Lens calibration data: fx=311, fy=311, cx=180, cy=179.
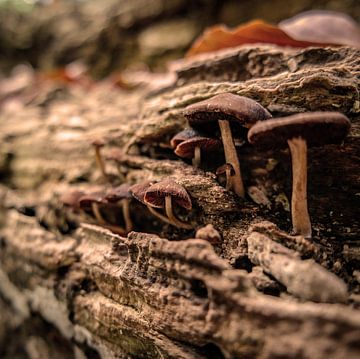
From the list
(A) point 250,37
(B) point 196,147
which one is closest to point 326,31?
(A) point 250,37

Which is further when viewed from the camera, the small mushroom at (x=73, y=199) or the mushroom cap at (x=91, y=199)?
the small mushroom at (x=73, y=199)

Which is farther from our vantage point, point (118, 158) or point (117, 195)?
point (118, 158)

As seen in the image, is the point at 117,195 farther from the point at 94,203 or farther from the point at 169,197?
the point at 169,197

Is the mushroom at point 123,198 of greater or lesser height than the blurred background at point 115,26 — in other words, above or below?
below

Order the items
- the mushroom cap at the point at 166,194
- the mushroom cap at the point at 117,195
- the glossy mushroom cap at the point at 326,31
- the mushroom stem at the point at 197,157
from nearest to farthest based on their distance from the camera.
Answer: the mushroom cap at the point at 166,194, the mushroom stem at the point at 197,157, the mushroom cap at the point at 117,195, the glossy mushroom cap at the point at 326,31

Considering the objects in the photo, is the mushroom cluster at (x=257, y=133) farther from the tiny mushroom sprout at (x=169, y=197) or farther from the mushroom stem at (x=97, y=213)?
the mushroom stem at (x=97, y=213)

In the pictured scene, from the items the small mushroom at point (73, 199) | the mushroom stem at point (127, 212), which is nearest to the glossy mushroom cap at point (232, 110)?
the mushroom stem at point (127, 212)

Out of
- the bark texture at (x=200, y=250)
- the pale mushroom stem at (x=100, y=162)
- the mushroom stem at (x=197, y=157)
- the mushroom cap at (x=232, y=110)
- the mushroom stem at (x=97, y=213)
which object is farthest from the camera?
the pale mushroom stem at (x=100, y=162)
